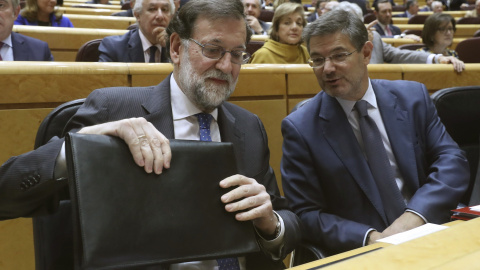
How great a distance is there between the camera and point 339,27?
0.94m

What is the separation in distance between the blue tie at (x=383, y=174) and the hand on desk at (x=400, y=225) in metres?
0.04

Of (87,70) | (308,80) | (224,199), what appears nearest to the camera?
(224,199)

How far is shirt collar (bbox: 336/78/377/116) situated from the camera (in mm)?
947

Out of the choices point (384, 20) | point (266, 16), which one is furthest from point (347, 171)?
point (266, 16)

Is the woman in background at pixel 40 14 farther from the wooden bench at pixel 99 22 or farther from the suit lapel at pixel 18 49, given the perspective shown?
the suit lapel at pixel 18 49

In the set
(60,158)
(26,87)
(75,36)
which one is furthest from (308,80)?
(75,36)

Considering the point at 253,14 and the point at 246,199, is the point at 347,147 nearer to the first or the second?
the point at 246,199

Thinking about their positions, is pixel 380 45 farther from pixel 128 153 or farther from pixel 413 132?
pixel 128 153

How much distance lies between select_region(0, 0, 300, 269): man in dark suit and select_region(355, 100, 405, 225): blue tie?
0.21m

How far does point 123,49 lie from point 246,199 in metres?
1.12

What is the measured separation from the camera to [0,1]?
149 centimetres

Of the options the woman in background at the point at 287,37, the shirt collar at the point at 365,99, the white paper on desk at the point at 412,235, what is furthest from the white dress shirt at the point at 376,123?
the woman in background at the point at 287,37

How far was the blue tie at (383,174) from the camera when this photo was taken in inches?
35.1

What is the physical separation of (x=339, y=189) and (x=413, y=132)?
0.63 feet
